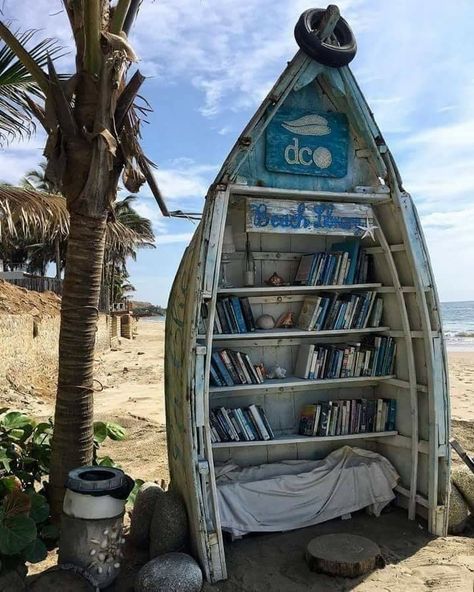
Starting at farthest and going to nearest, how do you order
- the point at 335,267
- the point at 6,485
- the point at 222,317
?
the point at 335,267, the point at 222,317, the point at 6,485

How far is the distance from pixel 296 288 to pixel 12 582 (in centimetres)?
268

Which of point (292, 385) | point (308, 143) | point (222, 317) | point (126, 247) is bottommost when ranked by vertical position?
point (292, 385)

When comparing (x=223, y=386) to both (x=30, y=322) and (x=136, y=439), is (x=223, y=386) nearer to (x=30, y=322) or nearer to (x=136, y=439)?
(x=136, y=439)

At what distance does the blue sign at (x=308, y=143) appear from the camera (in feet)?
12.4

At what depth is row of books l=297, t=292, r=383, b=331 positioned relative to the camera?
13.9ft

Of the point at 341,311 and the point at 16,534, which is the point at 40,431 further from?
the point at 341,311

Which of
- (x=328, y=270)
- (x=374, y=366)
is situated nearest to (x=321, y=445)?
(x=374, y=366)

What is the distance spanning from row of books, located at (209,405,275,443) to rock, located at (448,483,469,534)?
1.55m

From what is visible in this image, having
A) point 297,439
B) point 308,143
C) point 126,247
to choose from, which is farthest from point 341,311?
point 126,247

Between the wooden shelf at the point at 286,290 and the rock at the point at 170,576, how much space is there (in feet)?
5.95

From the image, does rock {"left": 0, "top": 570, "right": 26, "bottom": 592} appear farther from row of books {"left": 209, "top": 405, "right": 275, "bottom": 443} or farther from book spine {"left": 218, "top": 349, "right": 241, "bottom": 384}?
book spine {"left": 218, "top": 349, "right": 241, "bottom": 384}

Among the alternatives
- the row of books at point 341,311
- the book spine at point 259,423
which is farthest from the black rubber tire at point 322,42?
the book spine at point 259,423

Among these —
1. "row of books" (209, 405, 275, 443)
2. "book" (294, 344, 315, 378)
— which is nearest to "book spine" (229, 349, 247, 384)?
"row of books" (209, 405, 275, 443)

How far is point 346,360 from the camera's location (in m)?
4.28
